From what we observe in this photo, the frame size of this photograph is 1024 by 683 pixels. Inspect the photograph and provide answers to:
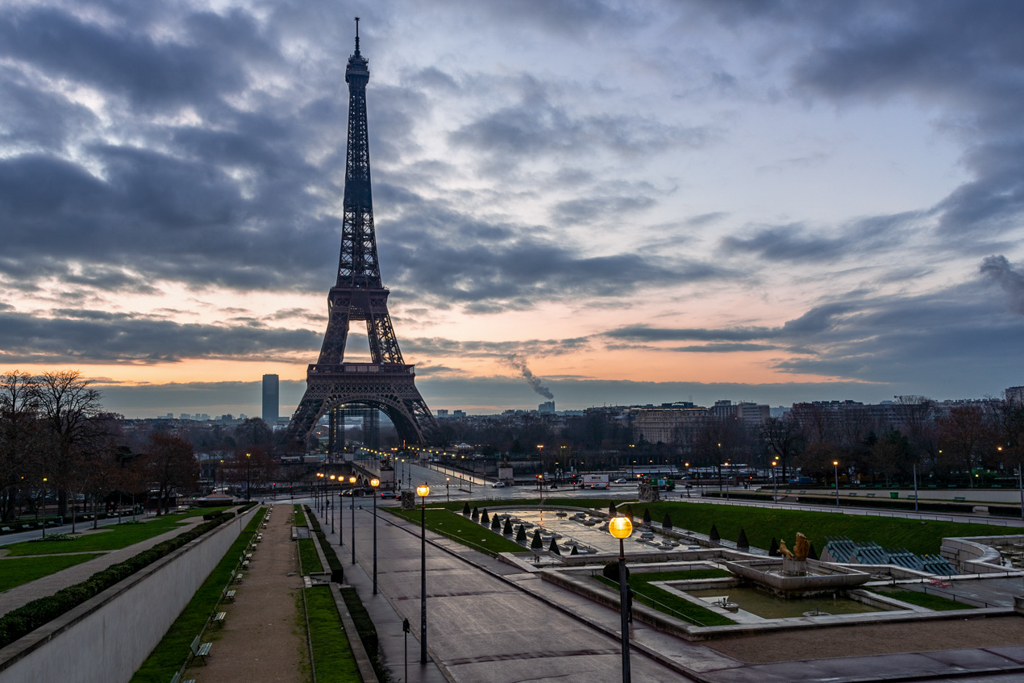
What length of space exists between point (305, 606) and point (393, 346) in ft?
340

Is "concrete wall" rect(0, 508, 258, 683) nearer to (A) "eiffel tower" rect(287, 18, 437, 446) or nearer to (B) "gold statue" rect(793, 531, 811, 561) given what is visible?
(B) "gold statue" rect(793, 531, 811, 561)

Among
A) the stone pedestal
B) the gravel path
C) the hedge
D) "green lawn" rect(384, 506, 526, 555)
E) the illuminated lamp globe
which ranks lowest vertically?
"green lawn" rect(384, 506, 526, 555)

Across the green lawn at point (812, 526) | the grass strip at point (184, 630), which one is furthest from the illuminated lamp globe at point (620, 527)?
the green lawn at point (812, 526)

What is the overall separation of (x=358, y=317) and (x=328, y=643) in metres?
113

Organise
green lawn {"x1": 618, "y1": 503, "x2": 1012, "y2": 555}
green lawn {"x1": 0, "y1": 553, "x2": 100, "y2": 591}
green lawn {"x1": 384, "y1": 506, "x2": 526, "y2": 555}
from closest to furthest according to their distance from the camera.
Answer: green lawn {"x1": 0, "y1": 553, "x2": 100, "y2": 591}
green lawn {"x1": 618, "y1": 503, "x2": 1012, "y2": 555}
green lawn {"x1": 384, "y1": 506, "x2": 526, "y2": 555}

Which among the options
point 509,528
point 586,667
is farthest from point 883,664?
point 509,528

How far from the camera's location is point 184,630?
23578 mm

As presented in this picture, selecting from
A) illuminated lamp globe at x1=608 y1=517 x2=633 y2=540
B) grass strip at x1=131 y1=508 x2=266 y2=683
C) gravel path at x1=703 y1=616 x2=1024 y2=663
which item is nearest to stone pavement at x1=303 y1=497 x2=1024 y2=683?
gravel path at x1=703 y1=616 x2=1024 y2=663

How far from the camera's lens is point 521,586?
31.7m

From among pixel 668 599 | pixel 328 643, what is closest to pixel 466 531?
pixel 668 599

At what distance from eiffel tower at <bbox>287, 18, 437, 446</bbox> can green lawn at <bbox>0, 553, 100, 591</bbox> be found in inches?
3700

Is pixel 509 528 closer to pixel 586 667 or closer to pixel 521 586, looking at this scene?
pixel 521 586

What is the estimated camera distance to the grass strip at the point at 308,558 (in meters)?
36.9

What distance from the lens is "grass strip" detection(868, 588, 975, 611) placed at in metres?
25.0
